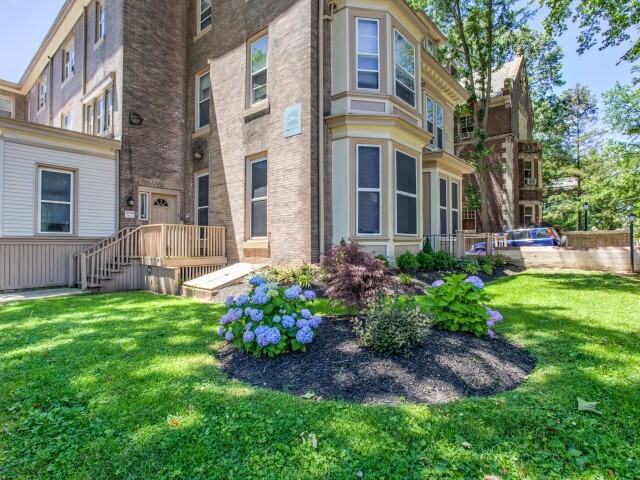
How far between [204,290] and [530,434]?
7173mm

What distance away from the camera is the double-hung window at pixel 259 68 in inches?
398

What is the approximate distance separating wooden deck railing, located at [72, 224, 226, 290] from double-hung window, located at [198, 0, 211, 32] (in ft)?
25.1

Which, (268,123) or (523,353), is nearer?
(523,353)

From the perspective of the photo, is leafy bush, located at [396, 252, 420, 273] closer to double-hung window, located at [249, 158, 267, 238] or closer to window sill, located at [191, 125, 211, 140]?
double-hung window, located at [249, 158, 267, 238]

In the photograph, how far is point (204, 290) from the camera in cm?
821

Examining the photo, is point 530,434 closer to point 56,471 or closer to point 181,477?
point 181,477

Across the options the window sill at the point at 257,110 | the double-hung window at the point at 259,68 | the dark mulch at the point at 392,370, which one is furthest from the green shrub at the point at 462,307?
the double-hung window at the point at 259,68

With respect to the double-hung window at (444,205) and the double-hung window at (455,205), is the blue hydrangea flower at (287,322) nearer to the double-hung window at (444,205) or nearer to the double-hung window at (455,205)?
the double-hung window at (444,205)

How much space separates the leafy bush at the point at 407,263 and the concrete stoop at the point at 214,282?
3741mm

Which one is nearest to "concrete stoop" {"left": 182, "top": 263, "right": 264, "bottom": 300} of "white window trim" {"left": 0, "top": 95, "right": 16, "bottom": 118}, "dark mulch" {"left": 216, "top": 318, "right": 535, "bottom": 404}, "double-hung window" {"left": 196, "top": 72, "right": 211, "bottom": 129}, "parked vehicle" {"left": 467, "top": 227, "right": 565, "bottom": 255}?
"dark mulch" {"left": 216, "top": 318, "right": 535, "bottom": 404}

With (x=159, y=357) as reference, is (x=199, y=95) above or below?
above

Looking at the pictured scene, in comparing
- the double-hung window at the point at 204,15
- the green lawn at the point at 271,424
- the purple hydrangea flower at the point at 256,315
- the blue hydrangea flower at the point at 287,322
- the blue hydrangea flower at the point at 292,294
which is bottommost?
the green lawn at the point at 271,424

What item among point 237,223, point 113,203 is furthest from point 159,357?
point 113,203

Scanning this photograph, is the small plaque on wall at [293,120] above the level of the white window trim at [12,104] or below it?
below
